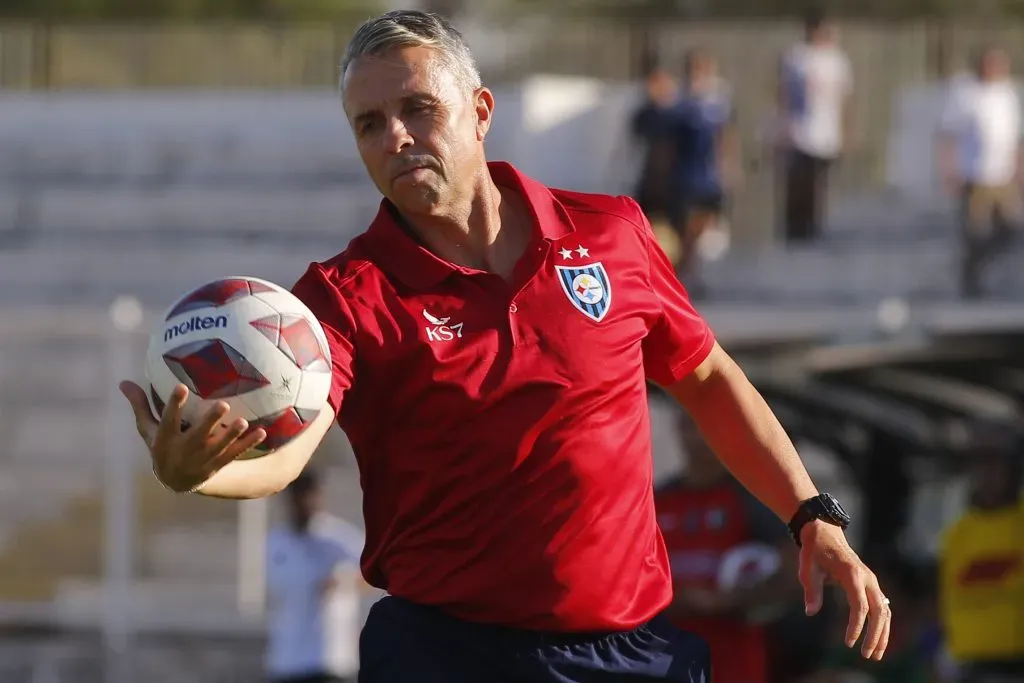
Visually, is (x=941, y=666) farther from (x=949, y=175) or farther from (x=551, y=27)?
(x=551, y=27)

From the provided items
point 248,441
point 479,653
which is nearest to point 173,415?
point 248,441

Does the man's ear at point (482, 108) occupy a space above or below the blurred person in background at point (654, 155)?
above

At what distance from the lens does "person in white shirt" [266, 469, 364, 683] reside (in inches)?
426

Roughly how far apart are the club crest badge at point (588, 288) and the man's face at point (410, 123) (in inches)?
11.8

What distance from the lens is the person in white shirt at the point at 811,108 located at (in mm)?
14453

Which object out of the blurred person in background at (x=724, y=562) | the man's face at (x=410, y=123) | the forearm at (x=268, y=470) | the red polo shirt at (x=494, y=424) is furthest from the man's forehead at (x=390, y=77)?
the blurred person in background at (x=724, y=562)

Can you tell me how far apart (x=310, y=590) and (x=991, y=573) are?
3624mm

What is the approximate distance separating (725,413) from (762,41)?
14.1 m

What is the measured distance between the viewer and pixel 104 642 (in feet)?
43.3

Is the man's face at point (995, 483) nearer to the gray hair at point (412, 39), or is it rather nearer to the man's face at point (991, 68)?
the man's face at point (991, 68)

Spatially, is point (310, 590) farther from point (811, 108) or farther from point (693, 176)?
point (811, 108)

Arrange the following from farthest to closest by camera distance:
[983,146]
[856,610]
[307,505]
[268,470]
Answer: [983,146] < [307,505] < [856,610] < [268,470]

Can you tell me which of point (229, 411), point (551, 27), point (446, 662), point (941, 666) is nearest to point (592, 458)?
point (446, 662)

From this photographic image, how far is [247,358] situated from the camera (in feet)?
12.4
